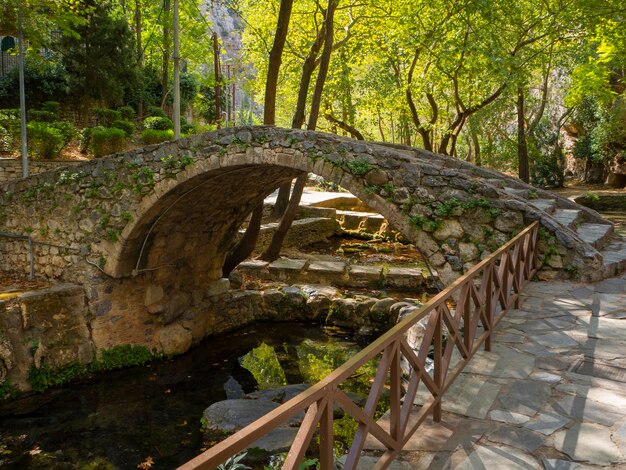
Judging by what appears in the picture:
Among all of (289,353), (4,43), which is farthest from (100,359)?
(4,43)

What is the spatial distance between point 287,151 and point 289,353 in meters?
4.14

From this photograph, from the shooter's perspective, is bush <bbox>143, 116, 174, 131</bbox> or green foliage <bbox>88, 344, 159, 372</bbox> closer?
green foliage <bbox>88, 344, 159, 372</bbox>

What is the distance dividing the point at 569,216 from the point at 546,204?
345 millimetres

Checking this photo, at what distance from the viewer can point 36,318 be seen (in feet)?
24.6

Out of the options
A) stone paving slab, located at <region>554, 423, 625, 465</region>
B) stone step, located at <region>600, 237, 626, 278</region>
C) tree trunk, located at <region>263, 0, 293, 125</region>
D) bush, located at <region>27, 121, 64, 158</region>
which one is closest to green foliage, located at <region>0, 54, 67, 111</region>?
bush, located at <region>27, 121, 64, 158</region>

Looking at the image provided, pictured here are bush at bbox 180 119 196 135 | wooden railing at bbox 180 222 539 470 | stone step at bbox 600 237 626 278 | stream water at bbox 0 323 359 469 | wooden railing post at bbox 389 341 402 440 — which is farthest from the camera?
bush at bbox 180 119 196 135

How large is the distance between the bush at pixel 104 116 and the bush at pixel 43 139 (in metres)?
4.63

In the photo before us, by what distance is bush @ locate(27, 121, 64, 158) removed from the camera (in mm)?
13203

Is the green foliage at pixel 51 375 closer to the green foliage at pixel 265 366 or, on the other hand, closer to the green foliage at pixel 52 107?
the green foliage at pixel 265 366

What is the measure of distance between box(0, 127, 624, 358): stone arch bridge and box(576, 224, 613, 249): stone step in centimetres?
3

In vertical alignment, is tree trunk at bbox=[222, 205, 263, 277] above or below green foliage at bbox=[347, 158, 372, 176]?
below

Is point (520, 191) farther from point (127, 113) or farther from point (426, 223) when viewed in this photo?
point (127, 113)

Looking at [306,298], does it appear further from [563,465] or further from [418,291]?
[563,465]

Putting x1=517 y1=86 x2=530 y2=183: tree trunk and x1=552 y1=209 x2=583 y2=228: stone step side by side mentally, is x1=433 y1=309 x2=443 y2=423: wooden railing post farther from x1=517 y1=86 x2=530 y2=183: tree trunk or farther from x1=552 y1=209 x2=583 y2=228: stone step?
x1=517 y1=86 x2=530 y2=183: tree trunk
